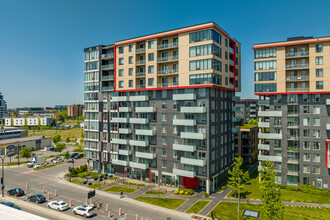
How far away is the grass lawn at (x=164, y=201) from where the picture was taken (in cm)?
4653

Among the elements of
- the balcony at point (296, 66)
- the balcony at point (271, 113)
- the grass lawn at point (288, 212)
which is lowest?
the grass lawn at point (288, 212)

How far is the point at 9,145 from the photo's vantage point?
331 ft

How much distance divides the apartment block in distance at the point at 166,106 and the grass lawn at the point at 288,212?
26.3ft

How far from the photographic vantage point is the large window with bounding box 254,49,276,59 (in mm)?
57194

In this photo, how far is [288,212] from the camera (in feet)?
139

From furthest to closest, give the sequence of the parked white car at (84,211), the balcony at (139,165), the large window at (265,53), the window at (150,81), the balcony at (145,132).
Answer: the balcony at (139,165) < the window at (150,81) < the balcony at (145,132) < the large window at (265,53) < the parked white car at (84,211)

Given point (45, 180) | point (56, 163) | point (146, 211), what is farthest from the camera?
point (56, 163)

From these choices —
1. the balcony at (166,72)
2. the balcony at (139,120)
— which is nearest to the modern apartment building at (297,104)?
the balcony at (166,72)

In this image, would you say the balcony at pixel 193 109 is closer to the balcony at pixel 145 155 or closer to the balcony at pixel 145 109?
the balcony at pixel 145 109

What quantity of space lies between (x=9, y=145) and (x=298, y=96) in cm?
11442

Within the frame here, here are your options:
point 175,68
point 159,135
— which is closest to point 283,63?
point 175,68

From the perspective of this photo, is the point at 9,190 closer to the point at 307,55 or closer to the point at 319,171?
the point at 319,171

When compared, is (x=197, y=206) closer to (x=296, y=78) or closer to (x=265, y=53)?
(x=296, y=78)

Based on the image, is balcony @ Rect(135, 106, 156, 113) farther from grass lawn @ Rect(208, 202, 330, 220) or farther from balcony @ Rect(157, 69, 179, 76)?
grass lawn @ Rect(208, 202, 330, 220)
